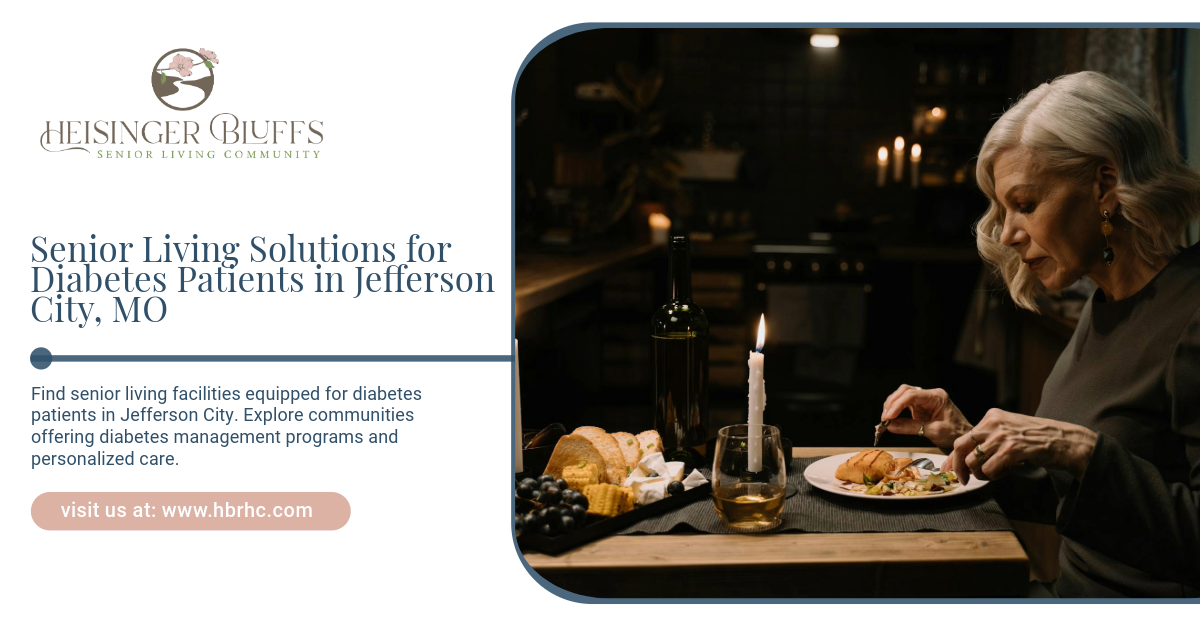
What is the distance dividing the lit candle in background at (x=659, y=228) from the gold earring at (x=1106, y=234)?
3252 mm

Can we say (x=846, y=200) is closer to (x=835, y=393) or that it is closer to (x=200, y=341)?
(x=835, y=393)

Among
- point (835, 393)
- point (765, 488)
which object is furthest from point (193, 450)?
point (835, 393)

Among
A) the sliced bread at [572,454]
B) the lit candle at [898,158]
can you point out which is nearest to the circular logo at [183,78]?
the sliced bread at [572,454]

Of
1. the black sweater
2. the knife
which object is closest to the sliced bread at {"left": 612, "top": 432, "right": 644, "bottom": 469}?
the knife

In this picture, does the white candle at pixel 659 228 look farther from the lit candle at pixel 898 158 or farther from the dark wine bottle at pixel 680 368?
the dark wine bottle at pixel 680 368

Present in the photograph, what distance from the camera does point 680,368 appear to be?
3.45 feet

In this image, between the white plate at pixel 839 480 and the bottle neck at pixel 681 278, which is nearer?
the white plate at pixel 839 480

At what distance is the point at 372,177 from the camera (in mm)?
878

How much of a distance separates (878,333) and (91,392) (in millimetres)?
3655

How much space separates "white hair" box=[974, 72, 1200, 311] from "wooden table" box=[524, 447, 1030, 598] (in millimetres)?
387

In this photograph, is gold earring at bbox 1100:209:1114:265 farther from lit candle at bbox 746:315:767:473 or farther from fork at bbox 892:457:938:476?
lit candle at bbox 746:315:767:473

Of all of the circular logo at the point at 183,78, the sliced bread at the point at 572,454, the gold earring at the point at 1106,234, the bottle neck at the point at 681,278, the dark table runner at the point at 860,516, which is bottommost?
the dark table runner at the point at 860,516

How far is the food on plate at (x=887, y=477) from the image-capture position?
→ 940 millimetres

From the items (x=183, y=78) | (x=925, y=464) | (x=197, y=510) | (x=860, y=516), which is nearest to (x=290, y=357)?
(x=197, y=510)
